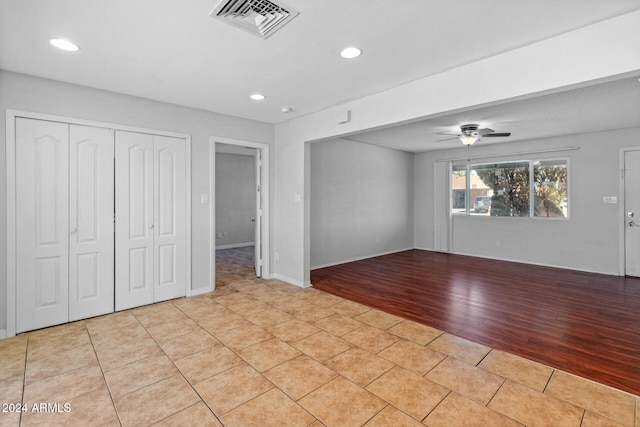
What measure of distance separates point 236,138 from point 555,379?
4612 mm

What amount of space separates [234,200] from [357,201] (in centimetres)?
383

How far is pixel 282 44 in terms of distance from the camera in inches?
100

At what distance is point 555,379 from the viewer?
235 cm

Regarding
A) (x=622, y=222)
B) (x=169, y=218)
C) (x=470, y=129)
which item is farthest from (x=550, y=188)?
(x=169, y=218)

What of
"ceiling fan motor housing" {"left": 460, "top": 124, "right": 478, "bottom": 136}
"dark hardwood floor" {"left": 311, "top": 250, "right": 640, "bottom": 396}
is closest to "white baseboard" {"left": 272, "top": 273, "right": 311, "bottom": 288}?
"dark hardwood floor" {"left": 311, "top": 250, "right": 640, "bottom": 396}

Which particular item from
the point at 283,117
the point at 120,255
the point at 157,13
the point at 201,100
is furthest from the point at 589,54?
the point at 120,255

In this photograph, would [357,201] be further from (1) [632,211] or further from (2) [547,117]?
(1) [632,211]

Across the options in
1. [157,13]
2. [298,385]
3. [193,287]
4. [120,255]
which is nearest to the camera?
[157,13]

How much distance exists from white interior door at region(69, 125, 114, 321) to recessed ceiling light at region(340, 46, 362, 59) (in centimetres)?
288

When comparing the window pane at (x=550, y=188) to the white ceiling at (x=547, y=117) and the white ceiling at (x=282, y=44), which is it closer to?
the white ceiling at (x=547, y=117)

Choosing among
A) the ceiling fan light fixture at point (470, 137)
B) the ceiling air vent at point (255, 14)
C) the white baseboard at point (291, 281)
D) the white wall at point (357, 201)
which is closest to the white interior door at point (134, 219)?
the white baseboard at point (291, 281)

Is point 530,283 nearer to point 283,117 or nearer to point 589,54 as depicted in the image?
point 589,54

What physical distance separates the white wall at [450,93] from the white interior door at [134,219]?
6.45 ft

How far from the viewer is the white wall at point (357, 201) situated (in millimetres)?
6051
